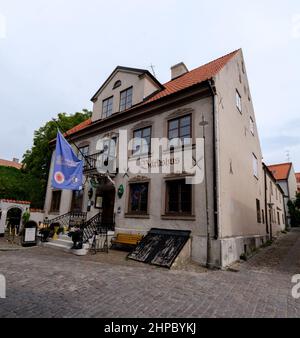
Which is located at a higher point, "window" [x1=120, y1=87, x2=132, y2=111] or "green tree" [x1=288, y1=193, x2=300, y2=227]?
"window" [x1=120, y1=87, x2=132, y2=111]

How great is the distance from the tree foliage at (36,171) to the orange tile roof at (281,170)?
3505cm

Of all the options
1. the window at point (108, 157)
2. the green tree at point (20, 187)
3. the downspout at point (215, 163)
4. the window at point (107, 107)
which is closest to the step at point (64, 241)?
the window at point (108, 157)

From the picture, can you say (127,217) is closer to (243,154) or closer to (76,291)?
(76,291)

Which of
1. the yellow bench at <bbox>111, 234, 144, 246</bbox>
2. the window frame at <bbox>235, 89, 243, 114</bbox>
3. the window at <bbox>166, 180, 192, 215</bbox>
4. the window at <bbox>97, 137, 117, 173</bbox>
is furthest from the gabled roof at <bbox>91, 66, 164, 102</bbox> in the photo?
the yellow bench at <bbox>111, 234, 144, 246</bbox>

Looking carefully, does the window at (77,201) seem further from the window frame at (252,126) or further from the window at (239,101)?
Answer: the window frame at (252,126)

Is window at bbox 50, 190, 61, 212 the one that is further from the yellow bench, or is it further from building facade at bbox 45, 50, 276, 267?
the yellow bench

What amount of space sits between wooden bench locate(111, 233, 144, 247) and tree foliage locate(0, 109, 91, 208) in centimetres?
1274

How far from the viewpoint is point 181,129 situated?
36.3ft

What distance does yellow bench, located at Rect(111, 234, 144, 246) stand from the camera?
10688 millimetres

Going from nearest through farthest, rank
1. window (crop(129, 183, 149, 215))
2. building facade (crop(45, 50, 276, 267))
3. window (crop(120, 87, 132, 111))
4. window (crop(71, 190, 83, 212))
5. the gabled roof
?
building facade (crop(45, 50, 276, 267)) < window (crop(129, 183, 149, 215)) < the gabled roof < window (crop(120, 87, 132, 111)) < window (crop(71, 190, 83, 212))

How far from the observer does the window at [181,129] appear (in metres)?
10.7

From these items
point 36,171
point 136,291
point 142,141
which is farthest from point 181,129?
point 36,171

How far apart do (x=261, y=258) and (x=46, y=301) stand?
33.8ft
